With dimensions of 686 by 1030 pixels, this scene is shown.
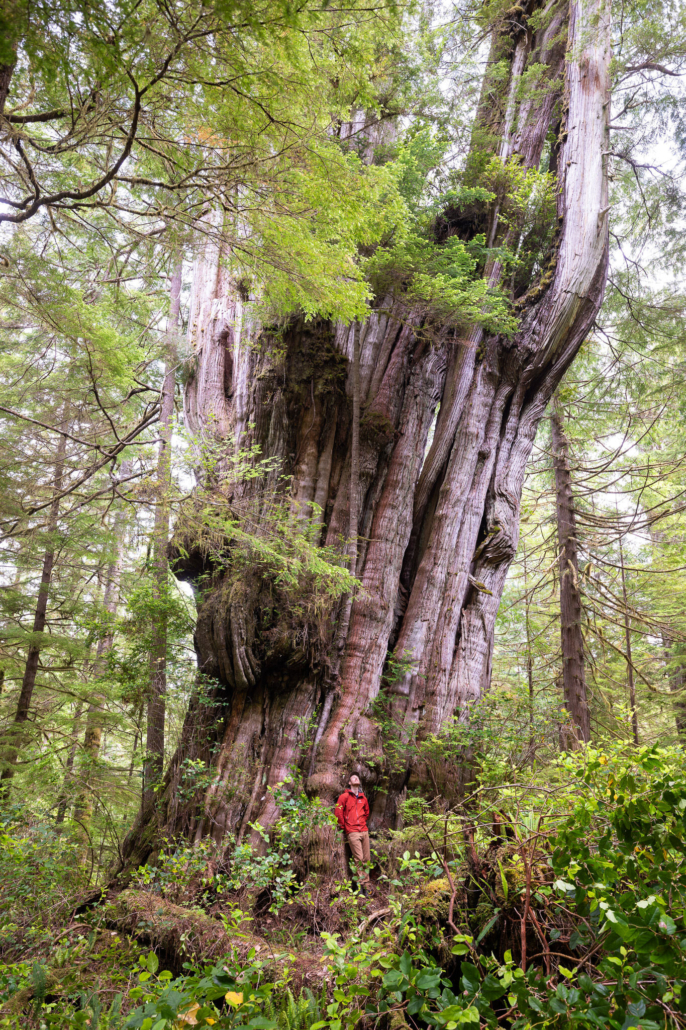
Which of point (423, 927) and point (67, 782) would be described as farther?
point (67, 782)

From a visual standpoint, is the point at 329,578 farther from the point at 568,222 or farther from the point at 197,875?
the point at 568,222

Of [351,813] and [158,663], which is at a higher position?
[158,663]

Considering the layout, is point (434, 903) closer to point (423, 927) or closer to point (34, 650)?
point (423, 927)

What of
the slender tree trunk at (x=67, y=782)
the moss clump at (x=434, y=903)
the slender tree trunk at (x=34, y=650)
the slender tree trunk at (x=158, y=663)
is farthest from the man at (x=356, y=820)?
the slender tree trunk at (x=34, y=650)

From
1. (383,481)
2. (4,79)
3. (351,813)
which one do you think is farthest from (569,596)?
(4,79)

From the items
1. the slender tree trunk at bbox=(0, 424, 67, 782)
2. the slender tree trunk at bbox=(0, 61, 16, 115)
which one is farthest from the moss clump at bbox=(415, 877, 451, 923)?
the slender tree trunk at bbox=(0, 424, 67, 782)

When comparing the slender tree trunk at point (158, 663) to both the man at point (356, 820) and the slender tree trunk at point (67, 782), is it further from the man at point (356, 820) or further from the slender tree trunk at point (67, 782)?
the man at point (356, 820)

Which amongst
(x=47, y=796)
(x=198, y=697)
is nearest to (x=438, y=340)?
(x=198, y=697)

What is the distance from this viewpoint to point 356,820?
5777 millimetres

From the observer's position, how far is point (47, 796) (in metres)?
7.55

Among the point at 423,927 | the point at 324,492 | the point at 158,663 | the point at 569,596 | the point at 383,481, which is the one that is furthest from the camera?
the point at 569,596

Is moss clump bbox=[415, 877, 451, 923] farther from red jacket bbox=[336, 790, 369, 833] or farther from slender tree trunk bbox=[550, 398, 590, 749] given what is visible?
slender tree trunk bbox=[550, 398, 590, 749]

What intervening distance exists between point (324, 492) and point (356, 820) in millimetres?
3966

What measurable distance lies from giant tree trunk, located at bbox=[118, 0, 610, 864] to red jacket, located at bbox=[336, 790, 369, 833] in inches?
9.1
